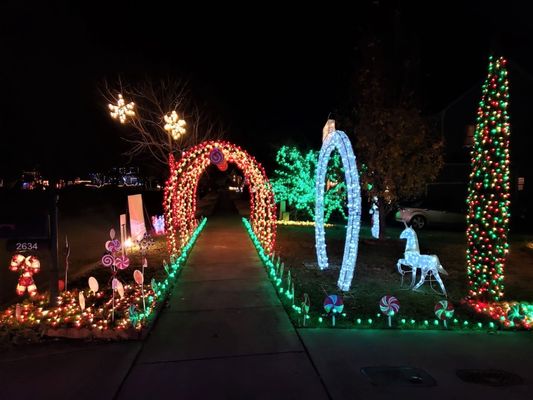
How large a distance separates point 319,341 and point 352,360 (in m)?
0.64

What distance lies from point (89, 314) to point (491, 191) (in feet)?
21.2

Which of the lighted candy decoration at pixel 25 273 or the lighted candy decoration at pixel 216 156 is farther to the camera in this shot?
the lighted candy decoration at pixel 216 156

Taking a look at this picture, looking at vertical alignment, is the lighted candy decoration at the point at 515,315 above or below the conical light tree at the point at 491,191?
below

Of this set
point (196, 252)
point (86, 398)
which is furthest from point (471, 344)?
point (196, 252)

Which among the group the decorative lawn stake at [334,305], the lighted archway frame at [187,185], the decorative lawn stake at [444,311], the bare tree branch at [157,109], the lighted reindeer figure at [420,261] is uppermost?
the bare tree branch at [157,109]

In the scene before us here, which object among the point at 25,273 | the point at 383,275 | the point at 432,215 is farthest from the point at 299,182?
the point at 25,273

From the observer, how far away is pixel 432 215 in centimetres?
1811

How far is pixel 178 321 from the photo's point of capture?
624 cm

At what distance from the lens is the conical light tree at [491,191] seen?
6738 mm

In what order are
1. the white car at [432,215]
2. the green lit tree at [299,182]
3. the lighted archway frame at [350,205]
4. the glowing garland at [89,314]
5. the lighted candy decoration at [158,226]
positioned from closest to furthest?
the glowing garland at [89,314] → the lighted archway frame at [350,205] → the lighted candy decoration at [158,226] → the white car at [432,215] → the green lit tree at [299,182]

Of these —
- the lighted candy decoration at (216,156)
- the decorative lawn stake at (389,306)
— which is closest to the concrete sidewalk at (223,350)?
the decorative lawn stake at (389,306)

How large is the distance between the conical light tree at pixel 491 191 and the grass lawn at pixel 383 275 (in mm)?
659

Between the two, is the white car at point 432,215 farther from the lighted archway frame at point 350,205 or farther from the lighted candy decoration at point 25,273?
the lighted candy decoration at point 25,273

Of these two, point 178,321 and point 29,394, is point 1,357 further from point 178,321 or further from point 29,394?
point 178,321
